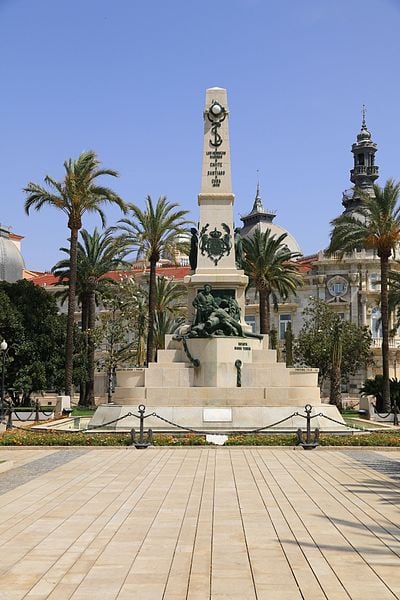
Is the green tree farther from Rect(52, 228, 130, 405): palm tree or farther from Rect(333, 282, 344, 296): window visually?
Rect(333, 282, 344, 296): window

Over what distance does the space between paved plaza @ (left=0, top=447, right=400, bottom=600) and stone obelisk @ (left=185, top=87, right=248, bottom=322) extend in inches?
530

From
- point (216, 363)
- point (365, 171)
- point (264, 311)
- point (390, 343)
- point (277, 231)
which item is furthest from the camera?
point (277, 231)

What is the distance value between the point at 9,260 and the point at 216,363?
207 ft

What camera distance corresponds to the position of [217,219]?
3039 centimetres

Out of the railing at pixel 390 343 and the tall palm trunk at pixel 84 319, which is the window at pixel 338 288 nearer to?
the railing at pixel 390 343

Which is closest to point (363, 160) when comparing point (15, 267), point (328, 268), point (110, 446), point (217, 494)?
point (328, 268)

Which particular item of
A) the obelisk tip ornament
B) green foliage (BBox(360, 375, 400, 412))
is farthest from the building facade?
the obelisk tip ornament

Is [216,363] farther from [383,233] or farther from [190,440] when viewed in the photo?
[383,233]

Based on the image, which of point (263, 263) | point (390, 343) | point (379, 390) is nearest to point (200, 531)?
point (379, 390)

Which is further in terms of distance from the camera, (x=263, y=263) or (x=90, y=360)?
(x=90, y=360)

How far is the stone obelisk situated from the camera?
29.7 metres

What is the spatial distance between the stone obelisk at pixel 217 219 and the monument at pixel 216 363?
0.12 feet

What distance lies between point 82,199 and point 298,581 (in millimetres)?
33200

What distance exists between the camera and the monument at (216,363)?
25.0 meters
